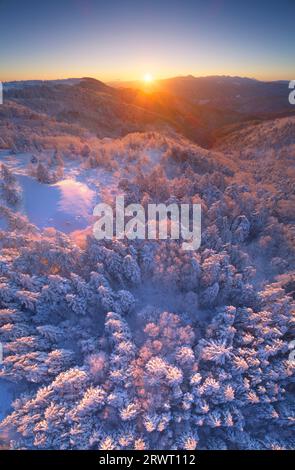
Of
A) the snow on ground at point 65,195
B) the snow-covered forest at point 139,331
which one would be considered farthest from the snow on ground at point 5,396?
the snow on ground at point 65,195

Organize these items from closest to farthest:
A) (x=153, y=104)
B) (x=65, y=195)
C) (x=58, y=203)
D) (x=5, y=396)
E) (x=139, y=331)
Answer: (x=5, y=396)
(x=139, y=331)
(x=58, y=203)
(x=65, y=195)
(x=153, y=104)

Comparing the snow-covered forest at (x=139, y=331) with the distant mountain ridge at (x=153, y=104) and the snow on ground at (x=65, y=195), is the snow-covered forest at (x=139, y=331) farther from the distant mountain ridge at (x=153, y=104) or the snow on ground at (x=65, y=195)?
the distant mountain ridge at (x=153, y=104)

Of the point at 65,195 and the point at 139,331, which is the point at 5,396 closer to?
the point at 139,331

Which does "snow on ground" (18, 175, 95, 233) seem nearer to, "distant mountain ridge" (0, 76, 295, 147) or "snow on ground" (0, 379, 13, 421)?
"snow on ground" (0, 379, 13, 421)

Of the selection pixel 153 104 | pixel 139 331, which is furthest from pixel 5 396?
pixel 153 104

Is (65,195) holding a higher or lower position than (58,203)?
higher

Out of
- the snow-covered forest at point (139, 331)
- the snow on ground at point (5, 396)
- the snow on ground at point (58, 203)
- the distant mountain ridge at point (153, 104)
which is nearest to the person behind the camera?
the snow-covered forest at point (139, 331)

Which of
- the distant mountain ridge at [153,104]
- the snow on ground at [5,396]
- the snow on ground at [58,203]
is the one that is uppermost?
the distant mountain ridge at [153,104]

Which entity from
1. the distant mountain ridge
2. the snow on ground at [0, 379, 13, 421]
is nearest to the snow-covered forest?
the snow on ground at [0, 379, 13, 421]

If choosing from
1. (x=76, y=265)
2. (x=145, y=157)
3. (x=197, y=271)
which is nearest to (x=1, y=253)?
(x=76, y=265)
